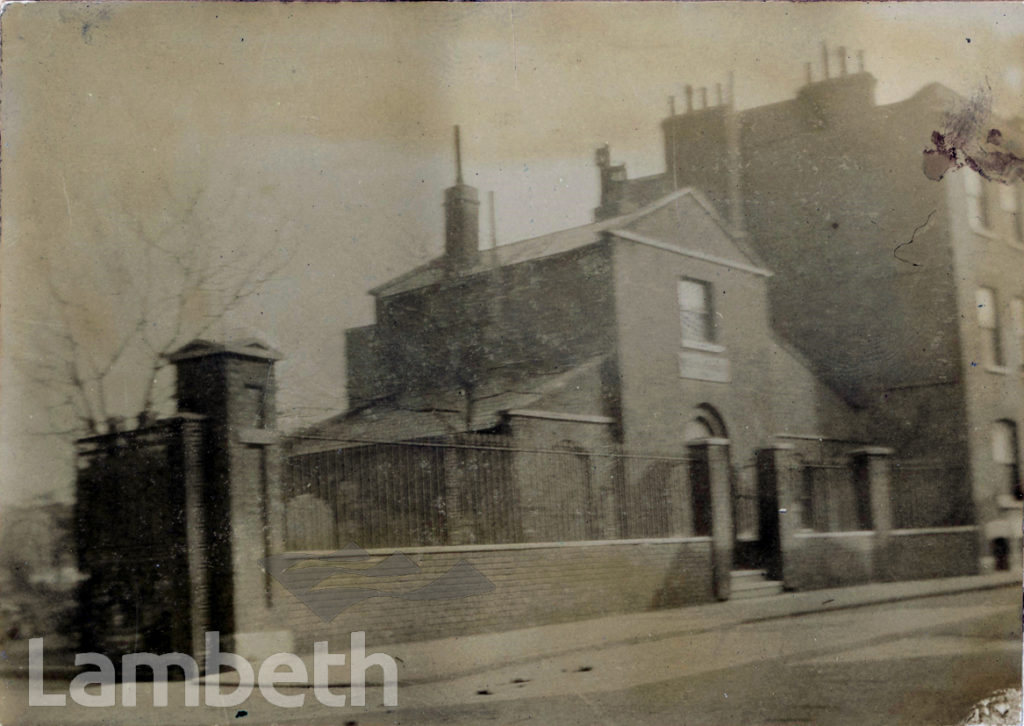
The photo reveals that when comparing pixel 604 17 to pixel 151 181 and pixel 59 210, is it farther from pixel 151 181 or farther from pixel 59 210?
pixel 59 210

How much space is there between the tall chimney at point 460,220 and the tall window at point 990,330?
3846mm

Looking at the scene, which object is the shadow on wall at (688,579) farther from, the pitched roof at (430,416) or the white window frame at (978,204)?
the white window frame at (978,204)

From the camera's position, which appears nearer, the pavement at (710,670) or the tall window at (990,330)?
the pavement at (710,670)

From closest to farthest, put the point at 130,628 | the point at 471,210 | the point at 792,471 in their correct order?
the point at 130,628 → the point at 471,210 → the point at 792,471

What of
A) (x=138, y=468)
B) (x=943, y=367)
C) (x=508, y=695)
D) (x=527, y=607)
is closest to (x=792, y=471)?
(x=943, y=367)

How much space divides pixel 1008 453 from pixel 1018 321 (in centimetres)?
101

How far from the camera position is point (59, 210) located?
589 centimetres

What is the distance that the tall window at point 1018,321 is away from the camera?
7.02 meters

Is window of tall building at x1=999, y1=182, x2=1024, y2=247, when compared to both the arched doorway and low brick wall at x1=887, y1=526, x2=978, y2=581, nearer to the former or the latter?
low brick wall at x1=887, y1=526, x2=978, y2=581

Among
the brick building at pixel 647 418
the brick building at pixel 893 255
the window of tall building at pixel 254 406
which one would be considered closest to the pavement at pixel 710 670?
the brick building at pixel 647 418

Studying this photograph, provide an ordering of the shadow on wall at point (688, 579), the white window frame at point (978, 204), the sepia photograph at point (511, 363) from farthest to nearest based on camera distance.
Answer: the white window frame at point (978, 204)
the shadow on wall at point (688, 579)
the sepia photograph at point (511, 363)

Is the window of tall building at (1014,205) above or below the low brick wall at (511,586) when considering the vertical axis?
above

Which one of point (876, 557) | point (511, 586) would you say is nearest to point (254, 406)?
point (511, 586)

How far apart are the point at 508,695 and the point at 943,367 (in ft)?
13.2
